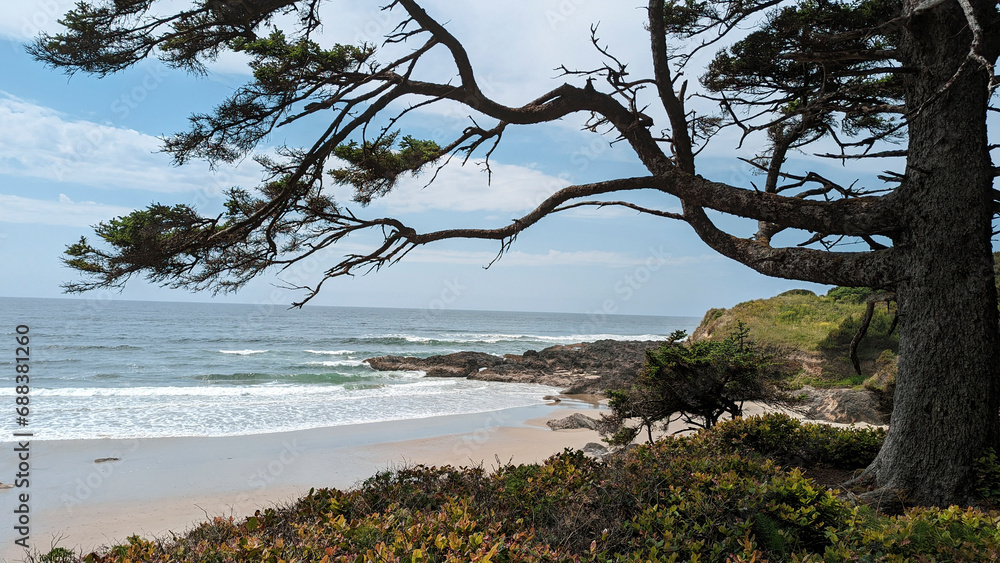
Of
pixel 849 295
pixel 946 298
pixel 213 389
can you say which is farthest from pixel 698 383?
pixel 213 389

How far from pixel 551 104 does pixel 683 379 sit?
3.34m

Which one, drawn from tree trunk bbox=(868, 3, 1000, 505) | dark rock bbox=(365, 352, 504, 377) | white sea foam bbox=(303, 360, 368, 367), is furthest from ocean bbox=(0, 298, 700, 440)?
tree trunk bbox=(868, 3, 1000, 505)

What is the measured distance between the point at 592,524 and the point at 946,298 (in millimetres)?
3249

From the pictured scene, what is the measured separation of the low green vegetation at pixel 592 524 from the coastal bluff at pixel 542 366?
52.9ft

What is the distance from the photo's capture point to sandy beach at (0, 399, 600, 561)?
6922mm

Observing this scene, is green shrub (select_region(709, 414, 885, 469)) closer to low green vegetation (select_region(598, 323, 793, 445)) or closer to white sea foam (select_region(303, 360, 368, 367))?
low green vegetation (select_region(598, 323, 793, 445))

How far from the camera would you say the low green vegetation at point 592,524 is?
93.6 inches

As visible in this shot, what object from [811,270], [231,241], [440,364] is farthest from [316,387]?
[811,270]

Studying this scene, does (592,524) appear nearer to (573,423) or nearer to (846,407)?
(846,407)

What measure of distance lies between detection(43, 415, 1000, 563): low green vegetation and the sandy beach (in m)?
3.30

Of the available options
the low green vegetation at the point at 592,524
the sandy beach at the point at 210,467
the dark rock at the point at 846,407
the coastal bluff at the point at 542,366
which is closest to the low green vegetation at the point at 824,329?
the dark rock at the point at 846,407

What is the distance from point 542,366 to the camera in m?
24.4

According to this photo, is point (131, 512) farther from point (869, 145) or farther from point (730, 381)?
point (869, 145)

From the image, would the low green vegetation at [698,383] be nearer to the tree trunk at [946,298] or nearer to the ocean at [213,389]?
the tree trunk at [946,298]
